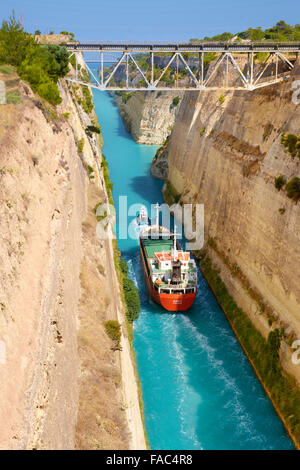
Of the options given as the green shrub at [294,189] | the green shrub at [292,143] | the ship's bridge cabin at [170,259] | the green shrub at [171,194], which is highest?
the green shrub at [292,143]

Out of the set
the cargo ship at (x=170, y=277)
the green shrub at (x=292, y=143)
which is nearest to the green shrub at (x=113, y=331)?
the cargo ship at (x=170, y=277)

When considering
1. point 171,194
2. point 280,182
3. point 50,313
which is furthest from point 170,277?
point 171,194

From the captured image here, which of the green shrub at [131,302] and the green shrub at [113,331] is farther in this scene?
the green shrub at [131,302]

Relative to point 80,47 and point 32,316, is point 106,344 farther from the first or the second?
point 80,47

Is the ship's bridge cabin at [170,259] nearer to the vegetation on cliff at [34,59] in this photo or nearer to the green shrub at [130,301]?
the green shrub at [130,301]

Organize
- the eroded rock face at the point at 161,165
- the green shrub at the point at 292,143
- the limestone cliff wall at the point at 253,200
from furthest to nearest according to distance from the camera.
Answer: the eroded rock face at the point at 161,165 → the green shrub at the point at 292,143 → the limestone cliff wall at the point at 253,200

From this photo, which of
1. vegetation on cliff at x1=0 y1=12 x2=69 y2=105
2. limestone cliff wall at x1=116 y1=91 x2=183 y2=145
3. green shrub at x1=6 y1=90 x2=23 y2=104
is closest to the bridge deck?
vegetation on cliff at x1=0 y1=12 x2=69 y2=105

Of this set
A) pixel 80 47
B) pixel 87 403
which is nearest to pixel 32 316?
pixel 87 403

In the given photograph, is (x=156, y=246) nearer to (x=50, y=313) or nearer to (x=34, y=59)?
(x=34, y=59)
